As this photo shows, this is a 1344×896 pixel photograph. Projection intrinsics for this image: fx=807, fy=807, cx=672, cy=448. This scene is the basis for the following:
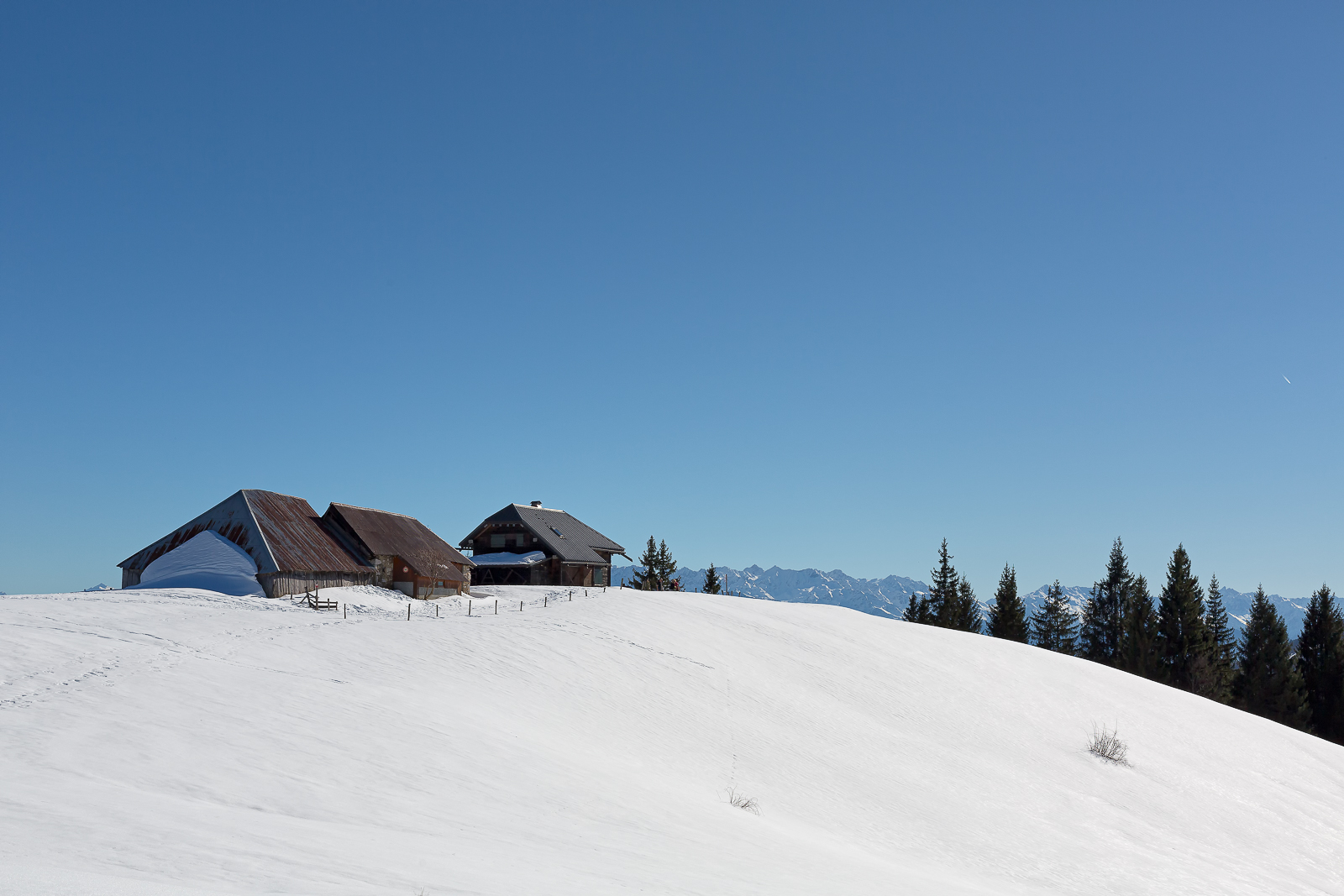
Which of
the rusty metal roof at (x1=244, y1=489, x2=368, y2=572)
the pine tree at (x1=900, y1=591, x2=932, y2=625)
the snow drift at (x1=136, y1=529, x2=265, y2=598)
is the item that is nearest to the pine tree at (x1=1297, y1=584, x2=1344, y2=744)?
the pine tree at (x1=900, y1=591, x2=932, y2=625)

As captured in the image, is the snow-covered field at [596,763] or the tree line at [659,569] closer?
the snow-covered field at [596,763]

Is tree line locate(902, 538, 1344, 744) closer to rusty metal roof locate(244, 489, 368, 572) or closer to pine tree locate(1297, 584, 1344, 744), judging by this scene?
pine tree locate(1297, 584, 1344, 744)

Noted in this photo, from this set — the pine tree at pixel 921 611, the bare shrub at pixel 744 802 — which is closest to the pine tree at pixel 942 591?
the pine tree at pixel 921 611

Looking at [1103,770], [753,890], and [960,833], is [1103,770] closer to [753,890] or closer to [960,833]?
[960,833]

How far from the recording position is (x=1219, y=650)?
66.0 m

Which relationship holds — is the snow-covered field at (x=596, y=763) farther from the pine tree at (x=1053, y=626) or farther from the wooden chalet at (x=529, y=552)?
the pine tree at (x=1053, y=626)

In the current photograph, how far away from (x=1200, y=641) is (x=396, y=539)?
62.3 metres

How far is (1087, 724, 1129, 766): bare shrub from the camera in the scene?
24.4 meters

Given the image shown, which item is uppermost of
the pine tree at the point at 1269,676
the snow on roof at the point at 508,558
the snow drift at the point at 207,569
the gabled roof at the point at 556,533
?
the gabled roof at the point at 556,533

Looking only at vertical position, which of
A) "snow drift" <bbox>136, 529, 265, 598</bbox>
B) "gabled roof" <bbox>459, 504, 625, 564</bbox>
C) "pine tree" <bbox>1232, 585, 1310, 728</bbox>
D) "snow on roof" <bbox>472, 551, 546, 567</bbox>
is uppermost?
"gabled roof" <bbox>459, 504, 625, 564</bbox>

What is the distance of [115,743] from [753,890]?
30.7ft

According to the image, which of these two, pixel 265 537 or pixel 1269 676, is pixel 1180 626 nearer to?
pixel 1269 676

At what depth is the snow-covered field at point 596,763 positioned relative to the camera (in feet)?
28.7

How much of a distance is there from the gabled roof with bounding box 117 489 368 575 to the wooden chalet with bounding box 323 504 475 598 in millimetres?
1762
